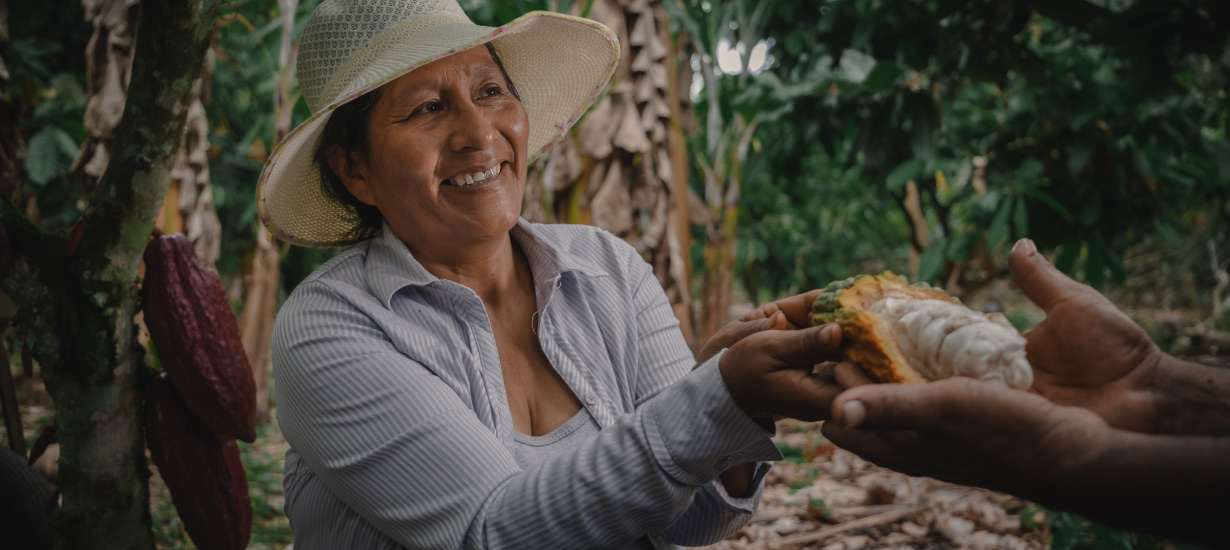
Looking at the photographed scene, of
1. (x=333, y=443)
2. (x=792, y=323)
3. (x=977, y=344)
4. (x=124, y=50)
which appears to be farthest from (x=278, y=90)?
(x=977, y=344)

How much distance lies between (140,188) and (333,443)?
1.54 ft

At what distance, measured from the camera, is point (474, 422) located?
43.6 inches

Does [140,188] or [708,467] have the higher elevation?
[140,188]

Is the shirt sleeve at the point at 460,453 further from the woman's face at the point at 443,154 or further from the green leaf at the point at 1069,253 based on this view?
the green leaf at the point at 1069,253

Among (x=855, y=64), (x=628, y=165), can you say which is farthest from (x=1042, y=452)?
(x=855, y=64)

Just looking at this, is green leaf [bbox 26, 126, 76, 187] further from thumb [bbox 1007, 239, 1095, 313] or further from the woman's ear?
thumb [bbox 1007, 239, 1095, 313]

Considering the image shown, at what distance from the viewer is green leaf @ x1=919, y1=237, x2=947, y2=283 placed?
2.74 metres

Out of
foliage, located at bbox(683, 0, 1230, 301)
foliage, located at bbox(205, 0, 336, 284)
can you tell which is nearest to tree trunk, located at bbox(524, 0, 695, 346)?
foliage, located at bbox(683, 0, 1230, 301)

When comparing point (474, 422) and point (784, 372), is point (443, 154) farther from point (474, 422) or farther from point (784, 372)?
point (784, 372)

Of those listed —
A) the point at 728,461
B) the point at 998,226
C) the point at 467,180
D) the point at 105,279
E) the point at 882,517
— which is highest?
the point at 467,180

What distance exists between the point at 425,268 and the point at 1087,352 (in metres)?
0.98

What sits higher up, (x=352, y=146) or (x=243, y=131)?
(x=352, y=146)

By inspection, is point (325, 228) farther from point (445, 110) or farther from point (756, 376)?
point (756, 376)

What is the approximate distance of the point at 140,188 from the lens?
3.77 feet
